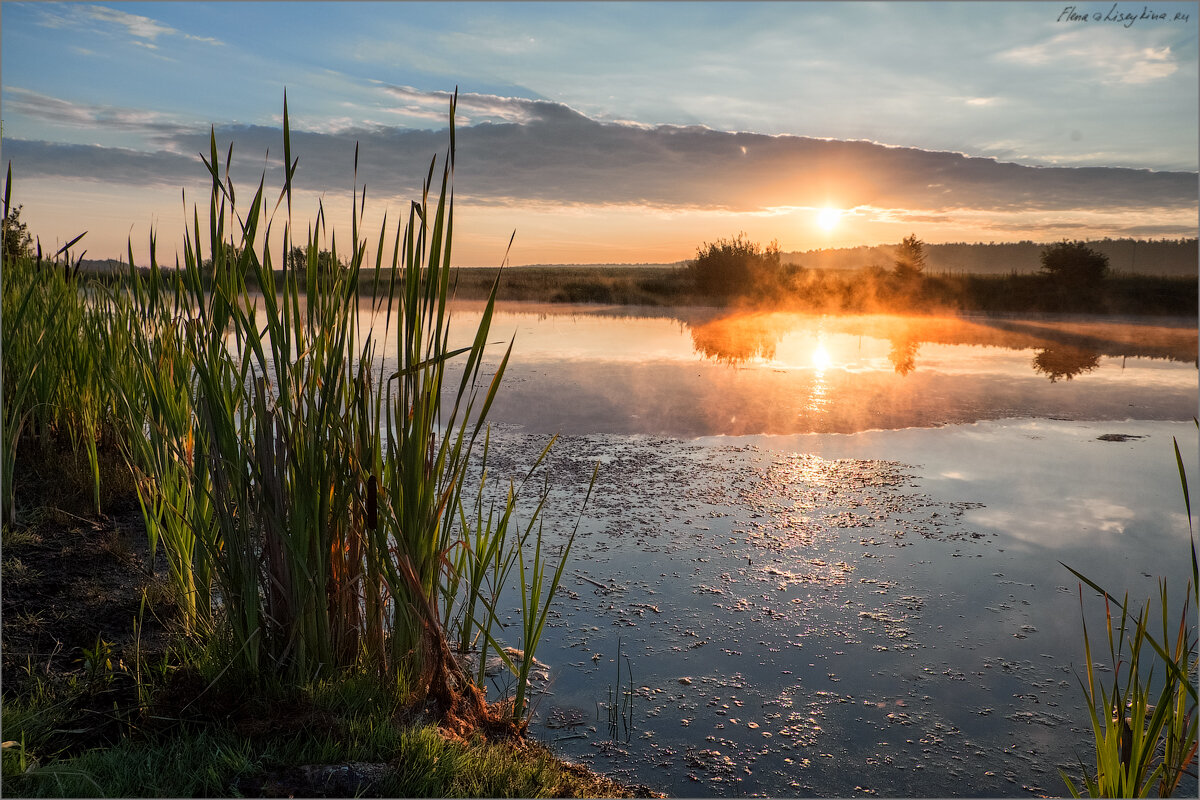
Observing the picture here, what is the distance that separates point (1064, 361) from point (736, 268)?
1230cm

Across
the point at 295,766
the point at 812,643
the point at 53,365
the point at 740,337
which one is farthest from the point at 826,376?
the point at 295,766

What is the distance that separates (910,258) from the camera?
70.9 ft

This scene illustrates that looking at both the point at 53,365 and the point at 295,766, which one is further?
the point at 53,365

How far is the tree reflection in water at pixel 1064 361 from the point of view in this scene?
9.27m

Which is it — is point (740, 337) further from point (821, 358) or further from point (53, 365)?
point (53, 365)

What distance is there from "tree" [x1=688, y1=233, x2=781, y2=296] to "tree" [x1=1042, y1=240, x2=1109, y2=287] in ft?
22.6

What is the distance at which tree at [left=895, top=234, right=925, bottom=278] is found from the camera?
21.5m

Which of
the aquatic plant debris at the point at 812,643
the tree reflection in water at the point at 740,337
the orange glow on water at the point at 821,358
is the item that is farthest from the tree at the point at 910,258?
the aquatic plant debris at the point at 812,643

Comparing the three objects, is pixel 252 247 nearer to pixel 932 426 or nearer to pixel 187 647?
pixel 187 647

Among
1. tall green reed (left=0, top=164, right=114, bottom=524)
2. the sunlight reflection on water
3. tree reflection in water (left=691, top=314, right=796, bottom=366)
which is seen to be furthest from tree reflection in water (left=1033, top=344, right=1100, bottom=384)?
tall green reed (left=0, top=164, right=114, bottom=524)

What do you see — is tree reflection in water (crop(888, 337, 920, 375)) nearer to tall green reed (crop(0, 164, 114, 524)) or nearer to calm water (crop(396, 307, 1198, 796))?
calm water (crop(396, 307, 1198, 796))

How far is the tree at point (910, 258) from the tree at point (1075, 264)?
347 centimetres

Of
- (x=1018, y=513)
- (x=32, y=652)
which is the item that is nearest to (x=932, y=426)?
(x=1018, y=513)

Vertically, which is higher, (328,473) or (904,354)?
(904,354)
